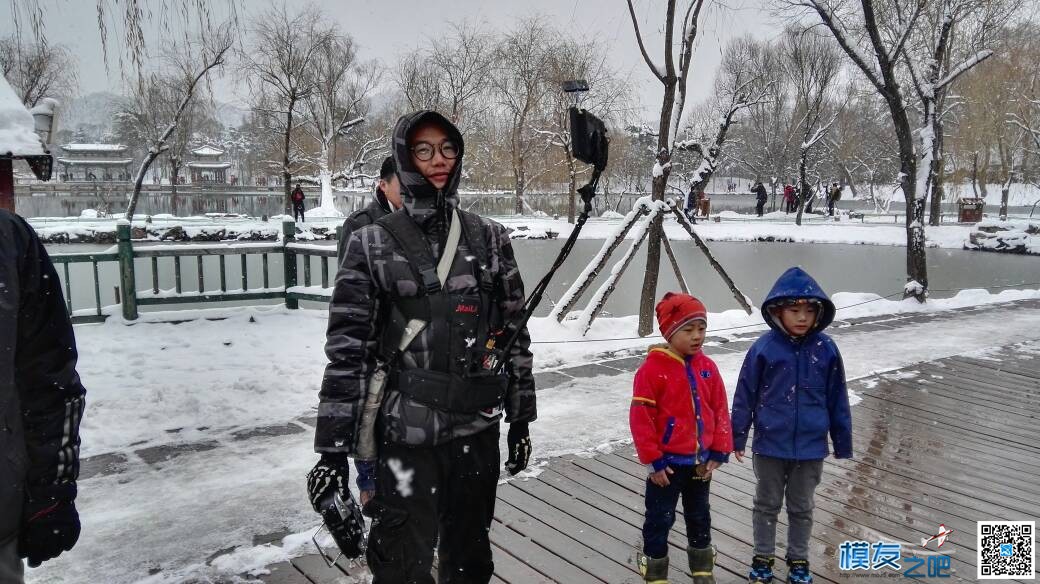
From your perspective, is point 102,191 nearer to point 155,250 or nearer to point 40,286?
point 155,250

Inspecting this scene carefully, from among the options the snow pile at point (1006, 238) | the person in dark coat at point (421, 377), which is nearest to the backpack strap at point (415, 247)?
the person in dark coat at point (421, 377)

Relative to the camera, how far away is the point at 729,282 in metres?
10.2

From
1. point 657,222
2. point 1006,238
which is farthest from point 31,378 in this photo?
point 1006,238

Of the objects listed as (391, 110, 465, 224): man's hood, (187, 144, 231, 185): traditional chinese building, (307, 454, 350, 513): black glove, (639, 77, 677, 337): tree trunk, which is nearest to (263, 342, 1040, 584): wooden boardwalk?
(307, 454, 350, 513): black glove

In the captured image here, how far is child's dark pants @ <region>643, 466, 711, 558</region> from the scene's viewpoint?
2875 millimetres

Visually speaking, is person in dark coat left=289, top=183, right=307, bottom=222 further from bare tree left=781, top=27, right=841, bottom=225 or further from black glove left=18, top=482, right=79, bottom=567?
black glove left=18, top=482, right=79, bottom=567

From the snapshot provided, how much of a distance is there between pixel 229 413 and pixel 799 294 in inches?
172

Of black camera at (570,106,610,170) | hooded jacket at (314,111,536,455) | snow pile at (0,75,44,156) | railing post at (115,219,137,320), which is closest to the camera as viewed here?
hooded jacket at (314,111,536,455)

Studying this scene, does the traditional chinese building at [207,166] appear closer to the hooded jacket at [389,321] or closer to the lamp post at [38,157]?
the lamp post at [38,157]

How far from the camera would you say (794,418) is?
9.91ft

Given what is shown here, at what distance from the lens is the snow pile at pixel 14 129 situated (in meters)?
5.89

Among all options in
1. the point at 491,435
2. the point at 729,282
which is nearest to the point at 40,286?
the point at 491,435

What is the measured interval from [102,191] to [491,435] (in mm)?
61043

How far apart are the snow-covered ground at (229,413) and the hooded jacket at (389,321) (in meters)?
1.53
